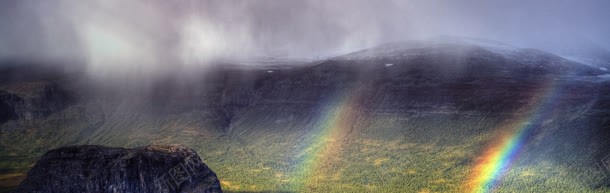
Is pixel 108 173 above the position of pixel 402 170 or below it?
above

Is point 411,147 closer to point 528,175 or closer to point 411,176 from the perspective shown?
point 411,176

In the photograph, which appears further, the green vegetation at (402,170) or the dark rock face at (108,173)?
the green vegetation at (402,170)

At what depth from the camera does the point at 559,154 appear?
154m

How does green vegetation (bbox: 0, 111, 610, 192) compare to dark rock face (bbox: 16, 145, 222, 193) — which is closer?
dark rock face (bbox: 16, 145, 222, 193)

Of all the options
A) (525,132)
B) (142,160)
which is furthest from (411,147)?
(142,160)

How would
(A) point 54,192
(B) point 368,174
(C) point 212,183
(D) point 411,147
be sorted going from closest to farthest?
(A) point 54,192 < (C) point 212,183 < (B) point 368,174 < (D) point 411,147

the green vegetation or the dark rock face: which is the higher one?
the dark rock face

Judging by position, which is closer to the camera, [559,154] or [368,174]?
[559,154]

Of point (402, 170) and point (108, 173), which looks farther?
point (402, 170)

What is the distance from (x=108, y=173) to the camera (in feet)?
400

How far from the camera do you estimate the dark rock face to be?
399 ft

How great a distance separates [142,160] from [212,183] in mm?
19400

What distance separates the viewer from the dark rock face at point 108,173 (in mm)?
121750

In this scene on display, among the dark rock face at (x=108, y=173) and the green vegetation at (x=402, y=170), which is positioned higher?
the dark rock face at (x=108, y=173)
